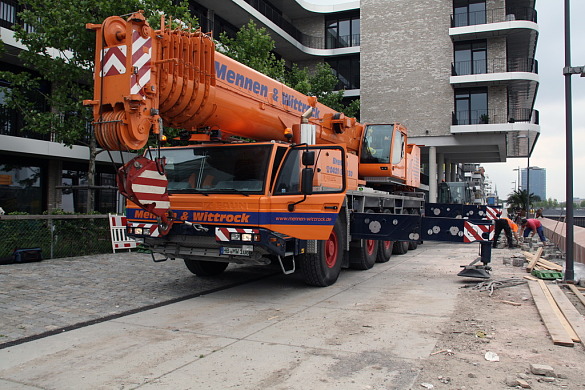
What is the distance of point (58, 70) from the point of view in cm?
1404

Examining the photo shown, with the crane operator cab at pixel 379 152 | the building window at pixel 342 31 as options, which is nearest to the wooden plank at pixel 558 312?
the crane operator cab at pixel 379 152

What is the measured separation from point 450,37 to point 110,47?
2697 centimetres

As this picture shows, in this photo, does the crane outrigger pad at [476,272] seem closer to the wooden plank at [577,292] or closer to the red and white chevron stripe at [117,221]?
the wooden plank at [577,292]

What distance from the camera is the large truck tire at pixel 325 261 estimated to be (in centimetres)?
785

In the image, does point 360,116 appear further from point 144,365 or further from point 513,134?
point 144,365

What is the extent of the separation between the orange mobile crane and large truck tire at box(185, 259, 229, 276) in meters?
0.03

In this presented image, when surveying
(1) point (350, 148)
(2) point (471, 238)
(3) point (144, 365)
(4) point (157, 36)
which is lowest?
(3) point (144, 365)

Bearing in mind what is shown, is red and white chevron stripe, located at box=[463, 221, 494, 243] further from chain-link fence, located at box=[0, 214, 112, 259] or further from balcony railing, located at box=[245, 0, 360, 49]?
balcony railing, located at box=[245, 0, 360, 49]

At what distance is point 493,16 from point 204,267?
27026mm

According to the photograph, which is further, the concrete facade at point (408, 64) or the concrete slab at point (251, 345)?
the concrete facade at point (408, 64)

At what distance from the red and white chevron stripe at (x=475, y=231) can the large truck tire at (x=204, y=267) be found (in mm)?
4824

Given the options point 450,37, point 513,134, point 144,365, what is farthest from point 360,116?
point 144,365

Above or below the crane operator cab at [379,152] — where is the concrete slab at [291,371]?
below

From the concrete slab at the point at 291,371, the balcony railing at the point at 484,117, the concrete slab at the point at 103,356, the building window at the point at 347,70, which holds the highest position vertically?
the building window at the point at 347,70
